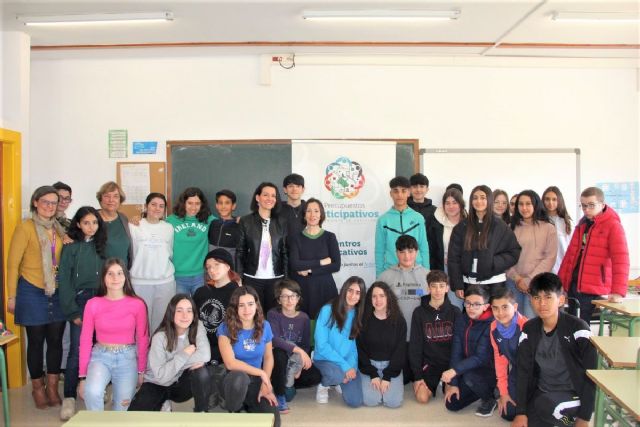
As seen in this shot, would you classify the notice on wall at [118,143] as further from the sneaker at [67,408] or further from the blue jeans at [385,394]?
the blue jeans at [385,394]

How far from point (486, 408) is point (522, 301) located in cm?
107

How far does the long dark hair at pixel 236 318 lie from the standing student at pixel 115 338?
515 millimetres

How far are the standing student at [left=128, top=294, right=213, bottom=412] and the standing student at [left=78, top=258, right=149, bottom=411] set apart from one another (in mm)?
90

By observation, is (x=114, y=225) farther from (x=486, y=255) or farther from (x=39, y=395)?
(x=486, y=255)

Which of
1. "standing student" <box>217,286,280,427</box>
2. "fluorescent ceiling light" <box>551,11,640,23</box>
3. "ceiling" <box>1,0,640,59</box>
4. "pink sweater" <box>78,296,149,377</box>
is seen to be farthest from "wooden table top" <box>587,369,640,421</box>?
"fluorescent ceiling light" <box>551,11,640,23</box>

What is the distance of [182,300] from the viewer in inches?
118

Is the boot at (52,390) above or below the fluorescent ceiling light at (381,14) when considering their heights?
below

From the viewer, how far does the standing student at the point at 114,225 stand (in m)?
3.59

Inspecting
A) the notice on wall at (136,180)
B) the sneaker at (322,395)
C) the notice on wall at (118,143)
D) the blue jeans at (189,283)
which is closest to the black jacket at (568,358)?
the sneaker at (322,395)

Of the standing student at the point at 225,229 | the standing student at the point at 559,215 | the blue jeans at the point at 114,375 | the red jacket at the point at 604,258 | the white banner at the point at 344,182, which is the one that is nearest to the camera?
the blue jeans at the point at 114,375

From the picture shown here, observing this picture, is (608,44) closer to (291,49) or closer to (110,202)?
(291,49)

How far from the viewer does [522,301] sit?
3.98m

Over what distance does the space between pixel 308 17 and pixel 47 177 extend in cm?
298

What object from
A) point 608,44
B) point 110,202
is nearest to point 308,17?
point 110,202
